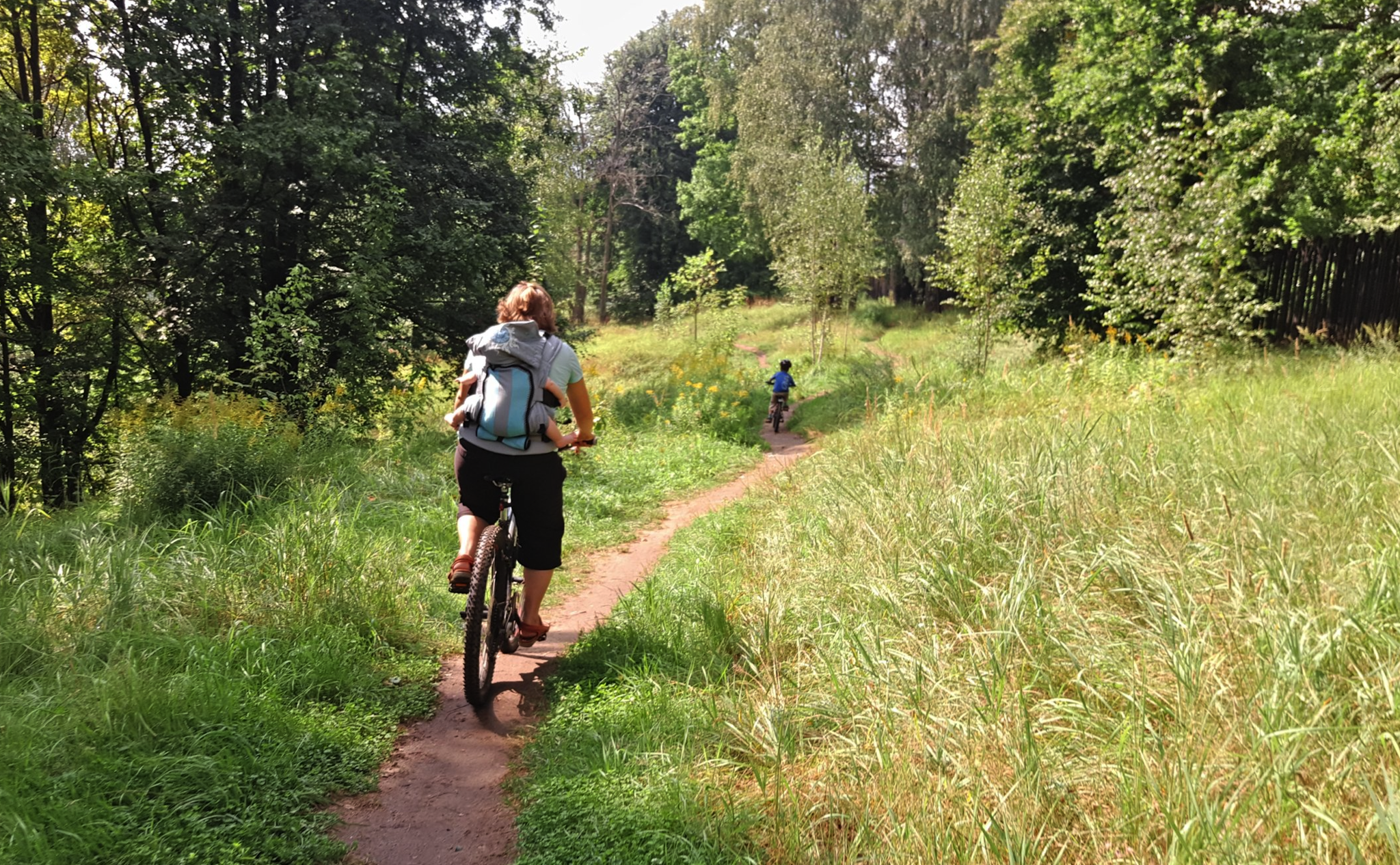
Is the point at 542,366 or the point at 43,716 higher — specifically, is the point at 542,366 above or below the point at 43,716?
above

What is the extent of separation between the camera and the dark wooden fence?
11703 mm

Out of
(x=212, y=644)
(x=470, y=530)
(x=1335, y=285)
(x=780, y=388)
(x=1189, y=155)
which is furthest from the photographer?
(x=780, y=388)

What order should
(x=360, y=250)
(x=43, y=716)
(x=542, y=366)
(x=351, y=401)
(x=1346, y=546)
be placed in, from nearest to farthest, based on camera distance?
1. (x=43, y=716)
2. (x=1346, y=546)
3. (x=542, y=366)
4. (x=351, y=401)
5. (x=360, y=250)

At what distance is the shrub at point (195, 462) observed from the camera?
5312 millimetres

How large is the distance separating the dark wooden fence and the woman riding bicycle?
40.1ft

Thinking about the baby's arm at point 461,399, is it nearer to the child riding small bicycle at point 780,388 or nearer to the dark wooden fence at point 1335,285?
the child riding small bicycle at point 780,388

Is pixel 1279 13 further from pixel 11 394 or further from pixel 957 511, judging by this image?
pixel 11 394

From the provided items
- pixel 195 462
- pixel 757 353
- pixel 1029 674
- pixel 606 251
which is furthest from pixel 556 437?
pixel 606 251

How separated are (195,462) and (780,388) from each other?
376 inches

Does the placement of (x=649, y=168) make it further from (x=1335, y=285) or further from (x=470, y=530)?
(x=470, y=530)

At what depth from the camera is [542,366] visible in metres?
3.61

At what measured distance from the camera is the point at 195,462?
5449 mm

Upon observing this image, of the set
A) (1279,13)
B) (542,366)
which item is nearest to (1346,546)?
(542,366)

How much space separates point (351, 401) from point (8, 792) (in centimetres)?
779
